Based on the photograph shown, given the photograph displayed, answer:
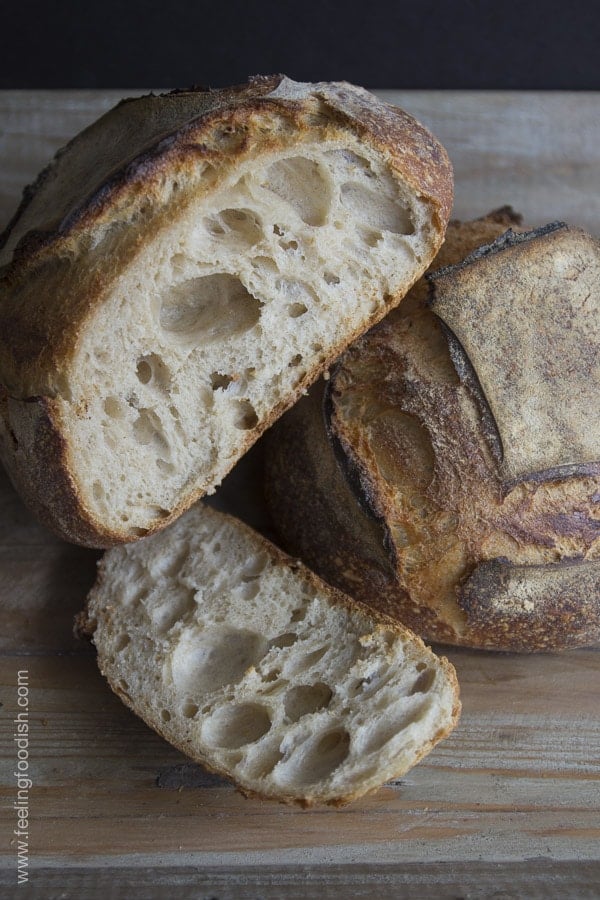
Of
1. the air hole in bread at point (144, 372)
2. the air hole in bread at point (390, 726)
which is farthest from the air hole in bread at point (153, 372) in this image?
the air hole in bread at point (390, 726)

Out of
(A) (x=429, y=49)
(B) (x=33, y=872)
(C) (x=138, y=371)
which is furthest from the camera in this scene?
(A) (x=429, y=49)

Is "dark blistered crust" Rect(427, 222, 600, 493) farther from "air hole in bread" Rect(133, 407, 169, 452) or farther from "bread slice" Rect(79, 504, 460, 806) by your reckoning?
"air hole in bread" Rect(133, 407, 169, 452)

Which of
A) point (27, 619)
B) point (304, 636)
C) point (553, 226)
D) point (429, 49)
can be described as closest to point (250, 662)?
point (304, 636)

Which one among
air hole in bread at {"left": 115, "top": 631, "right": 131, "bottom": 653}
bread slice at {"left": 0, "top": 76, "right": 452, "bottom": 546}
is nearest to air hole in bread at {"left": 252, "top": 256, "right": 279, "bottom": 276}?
bread slice at {"left": 0, "top": 76, "right": 452, "bottom": 546}

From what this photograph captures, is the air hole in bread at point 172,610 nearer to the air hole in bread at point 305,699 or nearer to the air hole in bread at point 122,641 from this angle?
the air hole in bread at point 122,641

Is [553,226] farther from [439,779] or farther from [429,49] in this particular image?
[429,49]

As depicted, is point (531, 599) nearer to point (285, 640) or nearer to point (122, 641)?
point (285, 640)
